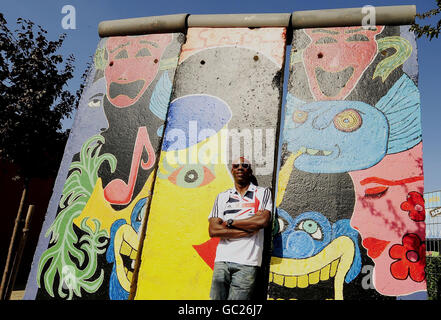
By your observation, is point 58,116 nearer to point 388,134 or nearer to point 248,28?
point 248,28

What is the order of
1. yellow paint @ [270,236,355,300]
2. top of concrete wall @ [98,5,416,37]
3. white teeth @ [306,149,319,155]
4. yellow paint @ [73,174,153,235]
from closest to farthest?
yellow paint @ [270,236,355,300], white teeth @ [306,149,319,155], yellow paint @ [73,174,153,235], top of concrete wall @ [98,5,416,37]

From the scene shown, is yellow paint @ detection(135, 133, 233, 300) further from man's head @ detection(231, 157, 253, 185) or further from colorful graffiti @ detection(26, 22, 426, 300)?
man's head @ detection(231, 157, 253, 185)

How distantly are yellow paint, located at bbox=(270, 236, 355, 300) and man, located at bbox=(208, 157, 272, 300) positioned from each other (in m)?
0.57

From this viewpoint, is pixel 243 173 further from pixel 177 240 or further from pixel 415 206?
pixel 415 206

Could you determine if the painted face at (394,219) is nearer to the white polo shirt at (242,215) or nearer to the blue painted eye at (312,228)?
the blue painted eye at (312,228)

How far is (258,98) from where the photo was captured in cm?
464

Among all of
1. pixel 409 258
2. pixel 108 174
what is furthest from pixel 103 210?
pixel 409 258

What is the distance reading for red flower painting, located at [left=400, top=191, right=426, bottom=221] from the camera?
146 inches

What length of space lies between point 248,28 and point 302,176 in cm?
252

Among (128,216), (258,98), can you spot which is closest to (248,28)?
(258,98)


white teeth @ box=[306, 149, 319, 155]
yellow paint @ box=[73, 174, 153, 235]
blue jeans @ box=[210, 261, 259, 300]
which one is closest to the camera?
blue jeans @ box=[210, 261, 259, 300]

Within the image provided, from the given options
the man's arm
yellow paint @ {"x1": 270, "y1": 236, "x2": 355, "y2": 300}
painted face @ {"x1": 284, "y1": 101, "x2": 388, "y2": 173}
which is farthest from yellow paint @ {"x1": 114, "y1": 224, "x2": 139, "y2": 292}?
painted face @ {"x1": 284, "y1": 101, "x2": 388, "y2": 173}

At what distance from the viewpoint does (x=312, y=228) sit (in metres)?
3.86

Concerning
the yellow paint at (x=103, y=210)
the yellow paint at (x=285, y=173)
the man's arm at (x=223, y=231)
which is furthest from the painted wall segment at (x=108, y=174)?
the yellow paint at (x=285, y=173)
